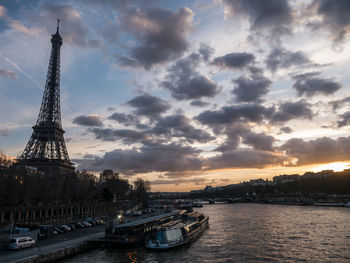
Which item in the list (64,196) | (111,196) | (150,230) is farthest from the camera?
(111,196)

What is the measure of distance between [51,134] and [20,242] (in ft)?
318

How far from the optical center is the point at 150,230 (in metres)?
48.4

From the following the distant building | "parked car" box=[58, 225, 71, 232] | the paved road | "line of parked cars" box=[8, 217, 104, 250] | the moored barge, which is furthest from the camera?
the distant building

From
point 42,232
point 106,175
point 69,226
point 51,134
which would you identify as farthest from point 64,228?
point 106,175

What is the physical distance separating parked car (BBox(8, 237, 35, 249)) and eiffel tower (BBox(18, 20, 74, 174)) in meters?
84.1

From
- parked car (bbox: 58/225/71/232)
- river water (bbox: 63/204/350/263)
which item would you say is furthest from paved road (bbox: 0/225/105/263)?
parked car (bbox: 58/225/71/232)

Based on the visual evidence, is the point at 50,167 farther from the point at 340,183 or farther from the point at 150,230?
the point at 340,183

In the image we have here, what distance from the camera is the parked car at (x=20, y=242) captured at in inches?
1251

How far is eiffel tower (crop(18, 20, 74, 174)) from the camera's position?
115625 mm

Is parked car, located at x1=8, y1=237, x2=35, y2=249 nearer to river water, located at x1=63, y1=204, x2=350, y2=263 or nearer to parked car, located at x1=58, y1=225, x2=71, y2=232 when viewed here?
river water, located at x1=63, y1=204, x2=350, y2=263

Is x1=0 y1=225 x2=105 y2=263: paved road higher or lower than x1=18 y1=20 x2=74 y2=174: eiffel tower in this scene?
lower

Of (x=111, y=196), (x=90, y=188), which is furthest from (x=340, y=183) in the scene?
(x=90, y=188)

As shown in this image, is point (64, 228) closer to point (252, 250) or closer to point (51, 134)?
point (252, 250)

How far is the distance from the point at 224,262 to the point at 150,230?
17.4 meters
